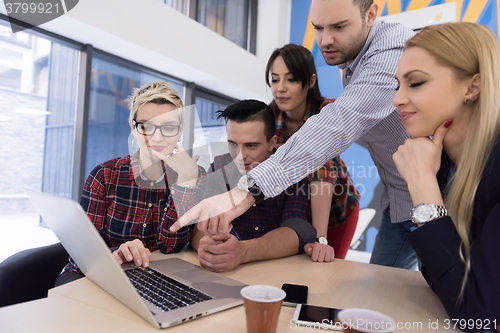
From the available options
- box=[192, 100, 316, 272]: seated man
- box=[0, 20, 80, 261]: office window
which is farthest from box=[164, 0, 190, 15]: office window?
box=[192, 100, 316, 272]: seated man

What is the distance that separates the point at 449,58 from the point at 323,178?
2.97 feet

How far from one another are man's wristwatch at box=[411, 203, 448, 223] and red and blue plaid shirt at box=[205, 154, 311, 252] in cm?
70

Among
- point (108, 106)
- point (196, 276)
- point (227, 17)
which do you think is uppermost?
point (227, 17)

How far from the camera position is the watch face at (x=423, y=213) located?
0.75 m

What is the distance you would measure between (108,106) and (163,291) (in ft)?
10.0

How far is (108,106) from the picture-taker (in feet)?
11.3

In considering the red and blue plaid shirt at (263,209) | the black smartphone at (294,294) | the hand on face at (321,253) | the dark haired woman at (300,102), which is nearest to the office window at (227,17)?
the dark haired woman at (300,102)

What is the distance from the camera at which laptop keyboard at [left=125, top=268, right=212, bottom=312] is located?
719mm

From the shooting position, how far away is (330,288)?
89 cm

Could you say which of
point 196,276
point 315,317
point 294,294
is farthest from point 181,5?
point 315,317

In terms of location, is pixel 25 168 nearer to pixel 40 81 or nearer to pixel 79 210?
pixel 40 81

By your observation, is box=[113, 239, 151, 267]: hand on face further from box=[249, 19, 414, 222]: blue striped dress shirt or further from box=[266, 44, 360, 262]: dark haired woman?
box=[266, 44, 360, 262]: dark haired woman

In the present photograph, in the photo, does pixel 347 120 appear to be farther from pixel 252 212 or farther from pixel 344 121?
pixel 252 212

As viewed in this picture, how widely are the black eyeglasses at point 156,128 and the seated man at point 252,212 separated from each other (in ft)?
0.77
